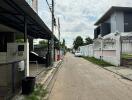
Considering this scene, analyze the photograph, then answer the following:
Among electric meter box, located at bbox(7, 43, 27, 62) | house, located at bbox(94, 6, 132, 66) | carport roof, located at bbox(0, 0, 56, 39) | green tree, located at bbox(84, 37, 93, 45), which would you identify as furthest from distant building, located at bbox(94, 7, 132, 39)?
green tree, located at bbox(84, 37, 93, 45)

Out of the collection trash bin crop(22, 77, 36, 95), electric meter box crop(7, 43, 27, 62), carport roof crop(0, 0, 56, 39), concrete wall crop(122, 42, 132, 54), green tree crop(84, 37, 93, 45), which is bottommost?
trash bin crop(22, 77, 36, 95)

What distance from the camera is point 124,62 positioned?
30.1m

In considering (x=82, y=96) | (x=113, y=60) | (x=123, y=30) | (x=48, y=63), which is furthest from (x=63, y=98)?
(x=123, y=30)

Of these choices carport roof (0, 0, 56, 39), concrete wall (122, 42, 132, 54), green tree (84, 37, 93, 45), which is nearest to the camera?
carport roof (0, 0, 56, 39)

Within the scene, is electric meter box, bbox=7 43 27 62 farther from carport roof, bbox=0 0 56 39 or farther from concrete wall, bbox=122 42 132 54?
concrete wall, bbox=122 42 132 54

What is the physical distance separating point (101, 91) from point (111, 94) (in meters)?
0.96

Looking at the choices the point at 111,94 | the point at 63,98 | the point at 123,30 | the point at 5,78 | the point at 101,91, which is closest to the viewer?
the point at 5,78

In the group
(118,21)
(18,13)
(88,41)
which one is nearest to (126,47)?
(18,13)

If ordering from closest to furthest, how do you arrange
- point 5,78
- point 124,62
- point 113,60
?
point 5,78 → point 124,62 → point 113,60

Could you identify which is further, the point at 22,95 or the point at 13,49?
the point at 13,49

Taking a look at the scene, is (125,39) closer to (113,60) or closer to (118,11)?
(113,60)

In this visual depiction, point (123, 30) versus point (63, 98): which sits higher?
point (123, 30)

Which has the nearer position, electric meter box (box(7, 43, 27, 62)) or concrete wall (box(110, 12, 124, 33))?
electric meter box (box(7, 43, 27, 62))

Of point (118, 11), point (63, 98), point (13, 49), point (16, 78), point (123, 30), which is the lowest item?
point (63, 98)
